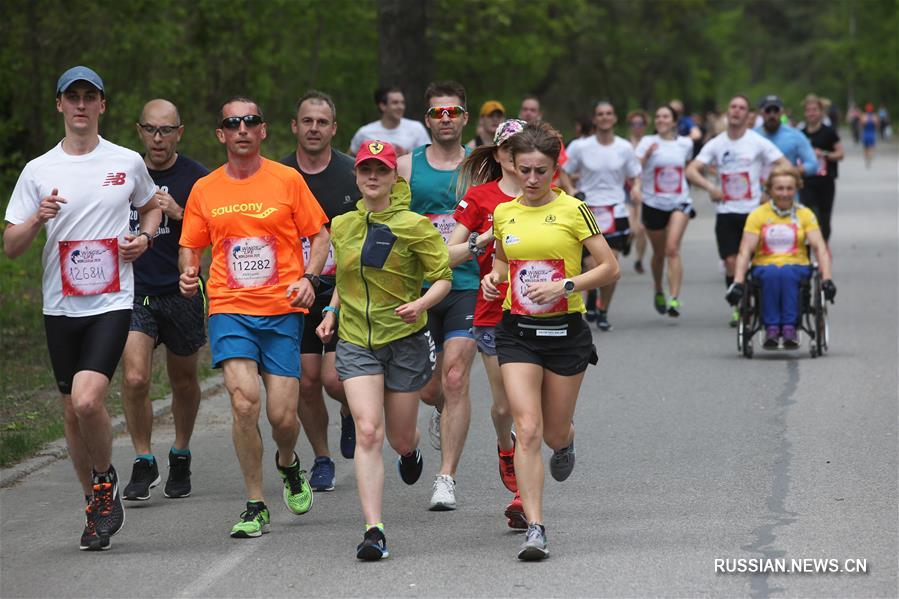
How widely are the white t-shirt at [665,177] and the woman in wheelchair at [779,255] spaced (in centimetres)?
278

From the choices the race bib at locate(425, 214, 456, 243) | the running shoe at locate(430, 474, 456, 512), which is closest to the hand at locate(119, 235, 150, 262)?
the race bib at locate(425, 214, 456, 243)

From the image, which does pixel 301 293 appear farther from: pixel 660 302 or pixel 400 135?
pixel 660 302

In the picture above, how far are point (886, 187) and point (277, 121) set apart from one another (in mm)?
18711

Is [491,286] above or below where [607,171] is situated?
below

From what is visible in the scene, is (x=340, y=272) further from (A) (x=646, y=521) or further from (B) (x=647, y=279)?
(B) (x=647, y=279)

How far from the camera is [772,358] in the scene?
13.8 meters

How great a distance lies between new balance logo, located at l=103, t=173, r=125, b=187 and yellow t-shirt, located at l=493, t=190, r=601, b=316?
1.77m

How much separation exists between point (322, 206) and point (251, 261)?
1.13m

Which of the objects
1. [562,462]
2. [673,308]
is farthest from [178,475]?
[673,308]

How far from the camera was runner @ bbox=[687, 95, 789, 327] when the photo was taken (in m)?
15.7

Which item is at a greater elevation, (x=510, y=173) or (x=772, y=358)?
(x=510, y=173)

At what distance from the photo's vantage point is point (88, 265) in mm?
7715

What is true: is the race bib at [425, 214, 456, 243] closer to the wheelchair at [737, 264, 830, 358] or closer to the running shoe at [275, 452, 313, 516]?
the running shoe at [275, 452, 313, 516]

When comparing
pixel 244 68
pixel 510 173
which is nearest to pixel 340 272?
pixel 510 173
